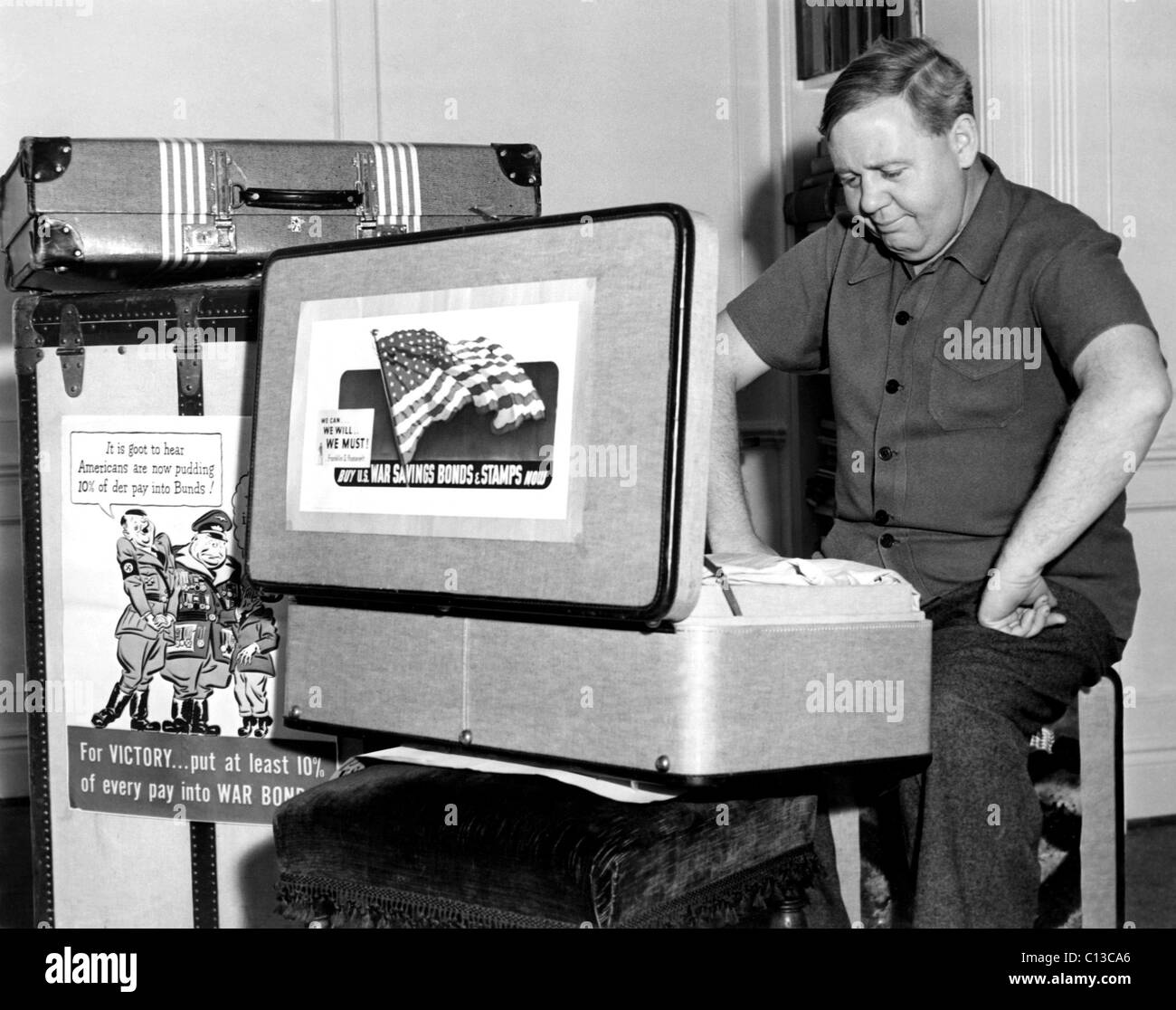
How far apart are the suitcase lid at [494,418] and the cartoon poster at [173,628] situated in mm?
379

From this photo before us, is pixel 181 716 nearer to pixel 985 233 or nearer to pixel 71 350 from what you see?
pixel 71 350

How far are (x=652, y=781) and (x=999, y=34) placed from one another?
7.61 ft

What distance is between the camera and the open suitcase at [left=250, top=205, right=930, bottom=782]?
4.73 feet

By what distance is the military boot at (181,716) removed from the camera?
2199 millimetres

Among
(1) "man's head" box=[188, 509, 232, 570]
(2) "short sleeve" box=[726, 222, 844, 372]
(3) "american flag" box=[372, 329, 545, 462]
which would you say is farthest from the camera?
(2) "short sleeve" box=[726, 222, 844, 372]

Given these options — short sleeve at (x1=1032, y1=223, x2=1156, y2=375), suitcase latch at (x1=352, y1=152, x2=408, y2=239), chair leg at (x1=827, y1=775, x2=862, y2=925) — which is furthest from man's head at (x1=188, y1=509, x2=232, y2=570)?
short sleeve at (x1=1032, y1=223, x2=1156, y2=375)

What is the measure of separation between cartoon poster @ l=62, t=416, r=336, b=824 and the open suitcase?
415 millimetres

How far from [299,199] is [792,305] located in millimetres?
801

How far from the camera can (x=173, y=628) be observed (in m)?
2.20

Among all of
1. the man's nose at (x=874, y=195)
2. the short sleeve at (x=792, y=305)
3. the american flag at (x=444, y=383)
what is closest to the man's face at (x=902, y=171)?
the man's nose at (x=874, y=195)

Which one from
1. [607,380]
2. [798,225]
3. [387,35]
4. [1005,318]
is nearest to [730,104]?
[798,225]

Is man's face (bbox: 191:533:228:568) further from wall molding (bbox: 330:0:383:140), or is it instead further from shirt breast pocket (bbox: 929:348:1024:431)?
wall molding (bbox: 330:0:383:140)

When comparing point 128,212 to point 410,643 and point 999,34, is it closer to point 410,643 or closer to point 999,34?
point 410,643

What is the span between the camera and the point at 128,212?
2.25 meters
